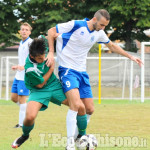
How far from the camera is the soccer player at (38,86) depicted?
652cm

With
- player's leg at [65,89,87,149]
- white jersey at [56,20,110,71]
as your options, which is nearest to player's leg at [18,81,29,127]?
white jersey at [56,20,110,71]

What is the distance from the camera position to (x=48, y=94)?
21.9 feet

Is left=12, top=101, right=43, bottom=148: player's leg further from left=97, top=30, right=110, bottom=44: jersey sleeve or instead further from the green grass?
left=97, top=30, right=110, bottom=44: jersey sleeve

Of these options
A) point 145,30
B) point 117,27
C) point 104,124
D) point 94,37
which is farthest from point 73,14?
point 94,37

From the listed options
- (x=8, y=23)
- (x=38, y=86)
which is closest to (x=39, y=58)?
(x=38, y=86)

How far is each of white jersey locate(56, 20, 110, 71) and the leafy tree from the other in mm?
25391

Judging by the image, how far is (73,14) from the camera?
31.5m

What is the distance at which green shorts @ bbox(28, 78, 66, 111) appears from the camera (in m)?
6.59

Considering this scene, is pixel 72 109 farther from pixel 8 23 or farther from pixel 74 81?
pixel 8 23

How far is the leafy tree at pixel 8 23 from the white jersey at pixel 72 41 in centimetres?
2539

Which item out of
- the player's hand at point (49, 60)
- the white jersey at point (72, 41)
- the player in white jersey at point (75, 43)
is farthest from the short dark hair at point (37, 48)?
the white jersey at point (72, 41)

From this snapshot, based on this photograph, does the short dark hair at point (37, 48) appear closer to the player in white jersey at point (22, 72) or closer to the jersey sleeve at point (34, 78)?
the jersey sleeve at point (34, 78)

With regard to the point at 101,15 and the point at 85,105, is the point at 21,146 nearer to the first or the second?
the point at 85,105

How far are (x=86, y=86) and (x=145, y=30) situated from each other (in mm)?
26445
